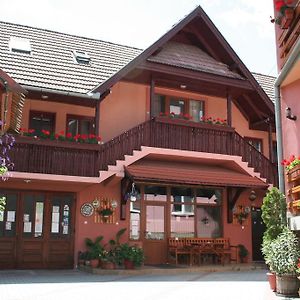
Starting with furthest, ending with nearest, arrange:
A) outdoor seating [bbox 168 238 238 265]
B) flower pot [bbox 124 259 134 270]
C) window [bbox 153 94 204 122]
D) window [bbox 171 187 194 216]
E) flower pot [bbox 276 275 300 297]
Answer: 1. window [bbox 153 94 204 122]
2. window [bbox 171 187 194 216]
3. outdoor seating [bbox 168 238 238 265]
4. flower pot [bbox 124 259 134 270]
5. flower pot [bbox 276 275 300 297]

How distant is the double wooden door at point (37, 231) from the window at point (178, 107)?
479 cm

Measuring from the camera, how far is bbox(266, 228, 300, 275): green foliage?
10.0 m

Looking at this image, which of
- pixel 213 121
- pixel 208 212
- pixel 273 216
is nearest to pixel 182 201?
pixel 208 212

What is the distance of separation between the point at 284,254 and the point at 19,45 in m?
12.2

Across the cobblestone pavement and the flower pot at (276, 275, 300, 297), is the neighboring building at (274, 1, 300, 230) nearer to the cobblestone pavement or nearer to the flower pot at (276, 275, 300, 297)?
the flower pot at (276, 275, 300, 297)

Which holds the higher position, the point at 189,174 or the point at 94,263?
the point at 189,174

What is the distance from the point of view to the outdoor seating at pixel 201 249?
17109 mm

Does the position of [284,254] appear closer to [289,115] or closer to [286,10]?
[289,115]

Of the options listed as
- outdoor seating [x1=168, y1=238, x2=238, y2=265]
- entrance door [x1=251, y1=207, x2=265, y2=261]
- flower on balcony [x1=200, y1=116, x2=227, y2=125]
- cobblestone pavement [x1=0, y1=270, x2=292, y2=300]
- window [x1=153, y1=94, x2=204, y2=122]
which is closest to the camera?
cobblestone pavement [x1=0, y1=270, x2=292, y2=300]

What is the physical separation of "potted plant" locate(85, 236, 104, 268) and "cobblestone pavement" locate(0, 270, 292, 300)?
2.12 feet

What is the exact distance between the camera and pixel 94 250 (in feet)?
51.7

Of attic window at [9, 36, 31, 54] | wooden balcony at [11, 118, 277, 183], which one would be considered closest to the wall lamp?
wooden balcony at [11, 118, 277, 183]

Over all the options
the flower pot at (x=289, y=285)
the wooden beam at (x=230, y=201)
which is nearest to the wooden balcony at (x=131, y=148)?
the wooden beam at (x=230, y=201)

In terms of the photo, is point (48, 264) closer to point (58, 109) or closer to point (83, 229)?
point (83, 229)
